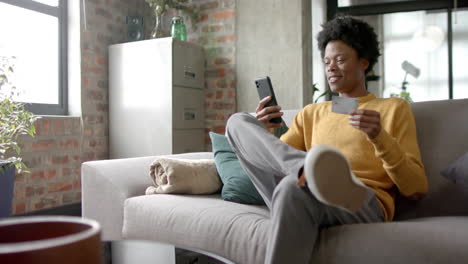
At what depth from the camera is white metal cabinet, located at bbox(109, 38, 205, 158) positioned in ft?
11.1

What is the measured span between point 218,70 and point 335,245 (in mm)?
2800

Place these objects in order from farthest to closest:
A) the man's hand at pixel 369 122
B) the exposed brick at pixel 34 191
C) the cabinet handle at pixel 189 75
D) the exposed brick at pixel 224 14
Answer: the exposed brick at pixel 224 14
the cabinet handle at pixel 189 75
the exposed brick at pixel 34 191
the man's hand at pixel 369 122

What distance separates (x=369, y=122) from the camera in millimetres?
1283

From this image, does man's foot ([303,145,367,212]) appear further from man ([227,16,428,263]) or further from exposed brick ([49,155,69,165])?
exposed brick ([49,155,69,165])

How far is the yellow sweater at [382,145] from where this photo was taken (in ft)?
4.34

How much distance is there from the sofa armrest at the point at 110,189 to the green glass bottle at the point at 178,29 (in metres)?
1.90

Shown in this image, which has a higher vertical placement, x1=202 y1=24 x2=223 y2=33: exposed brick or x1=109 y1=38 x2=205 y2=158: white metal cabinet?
x1=202 y1=24 x2=223 y2=33: exposed brick

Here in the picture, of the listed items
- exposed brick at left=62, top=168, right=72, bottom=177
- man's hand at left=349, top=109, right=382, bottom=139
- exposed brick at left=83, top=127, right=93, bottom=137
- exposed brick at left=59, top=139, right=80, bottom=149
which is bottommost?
exposed brick at left=62, top=168, right=72, bottom=177

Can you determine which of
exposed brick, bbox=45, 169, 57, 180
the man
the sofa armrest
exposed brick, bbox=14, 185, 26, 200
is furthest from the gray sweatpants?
exposed brick, bbox=45, 169, 57, 180

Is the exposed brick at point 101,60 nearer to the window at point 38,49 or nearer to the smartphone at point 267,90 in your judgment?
the window at point 38,49

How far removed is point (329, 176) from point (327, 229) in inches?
15.1

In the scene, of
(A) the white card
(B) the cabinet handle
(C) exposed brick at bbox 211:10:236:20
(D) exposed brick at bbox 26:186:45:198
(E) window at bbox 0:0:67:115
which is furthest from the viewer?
(C) exposed brick at bbox 211:10:236:20

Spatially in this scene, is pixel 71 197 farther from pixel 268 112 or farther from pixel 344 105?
pixel 344 105

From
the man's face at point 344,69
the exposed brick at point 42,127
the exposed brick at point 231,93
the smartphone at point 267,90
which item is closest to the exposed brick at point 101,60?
the exposed brick at point 42,127
